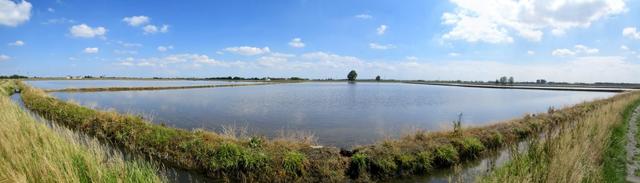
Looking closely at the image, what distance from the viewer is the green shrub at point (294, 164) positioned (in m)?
9.38

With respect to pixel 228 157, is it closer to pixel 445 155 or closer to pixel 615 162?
pixel 445 155

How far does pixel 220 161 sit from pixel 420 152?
6212 millimetres

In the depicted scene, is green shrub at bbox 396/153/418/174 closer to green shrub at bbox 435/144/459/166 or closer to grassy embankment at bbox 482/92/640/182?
green shrub at bbox 435/144/459/166

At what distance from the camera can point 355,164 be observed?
9.75 meters

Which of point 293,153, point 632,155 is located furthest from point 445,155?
point 632,155

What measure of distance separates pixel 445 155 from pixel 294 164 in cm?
519

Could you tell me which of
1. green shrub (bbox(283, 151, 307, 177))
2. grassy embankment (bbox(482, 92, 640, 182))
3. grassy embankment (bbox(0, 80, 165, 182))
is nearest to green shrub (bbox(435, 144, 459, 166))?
grassy embankment (bbox(482, 92, 640, 182))

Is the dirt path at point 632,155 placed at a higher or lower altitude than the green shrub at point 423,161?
higher

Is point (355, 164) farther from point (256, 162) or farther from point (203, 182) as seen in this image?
point (203, 182)

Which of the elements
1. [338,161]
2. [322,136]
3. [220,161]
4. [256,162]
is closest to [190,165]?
[220,161]

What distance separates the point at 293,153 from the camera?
980cm

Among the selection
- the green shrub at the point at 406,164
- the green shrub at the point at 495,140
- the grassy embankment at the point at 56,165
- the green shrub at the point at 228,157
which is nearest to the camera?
the grassy embankment at the point at 56,165

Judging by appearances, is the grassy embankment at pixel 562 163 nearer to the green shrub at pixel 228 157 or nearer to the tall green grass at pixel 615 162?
the tall green grass at pixel 615 162

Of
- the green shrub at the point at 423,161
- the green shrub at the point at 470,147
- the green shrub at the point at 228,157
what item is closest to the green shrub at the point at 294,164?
the green shrub at the point at 228,157
